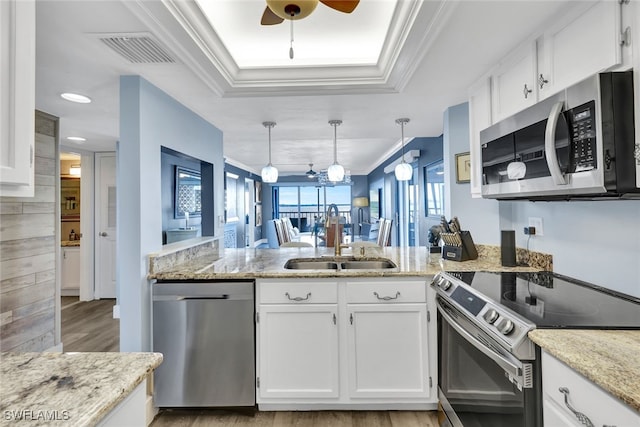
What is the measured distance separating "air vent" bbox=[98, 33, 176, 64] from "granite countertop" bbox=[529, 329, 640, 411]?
7.03 ft

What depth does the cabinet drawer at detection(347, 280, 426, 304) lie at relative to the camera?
6.72 feet

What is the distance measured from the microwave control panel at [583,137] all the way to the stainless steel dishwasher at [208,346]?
1771 mm

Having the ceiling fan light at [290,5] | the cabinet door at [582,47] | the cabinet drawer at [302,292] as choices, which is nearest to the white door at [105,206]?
the cabinet drawer at [302,292]

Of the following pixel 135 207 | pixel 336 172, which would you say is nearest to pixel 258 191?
pixel 336 172

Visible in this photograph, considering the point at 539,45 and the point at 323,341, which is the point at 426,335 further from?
the point at 539,45

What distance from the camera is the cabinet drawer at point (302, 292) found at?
6.76 ft

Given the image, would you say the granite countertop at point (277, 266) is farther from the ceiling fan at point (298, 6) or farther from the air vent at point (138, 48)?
the ceiling fan at point (298, 6)

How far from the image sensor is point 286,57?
2330mm

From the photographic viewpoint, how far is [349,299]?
81.2 inches

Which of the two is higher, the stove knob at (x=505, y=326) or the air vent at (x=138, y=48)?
the air vent at (x=138, y=48)

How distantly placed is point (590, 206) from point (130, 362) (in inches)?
81.9

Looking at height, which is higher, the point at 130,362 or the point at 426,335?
the point at 130,362

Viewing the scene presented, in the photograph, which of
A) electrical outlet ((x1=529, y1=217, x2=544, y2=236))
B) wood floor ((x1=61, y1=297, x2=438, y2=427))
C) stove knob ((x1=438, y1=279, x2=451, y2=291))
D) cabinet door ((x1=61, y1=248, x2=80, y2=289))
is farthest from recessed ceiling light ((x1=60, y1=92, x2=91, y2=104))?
cabinet door ((x1=61, y1=248, x2=80, y2=289))

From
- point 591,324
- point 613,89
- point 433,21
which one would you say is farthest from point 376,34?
point 591,324
